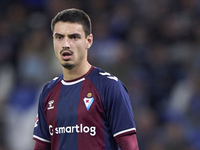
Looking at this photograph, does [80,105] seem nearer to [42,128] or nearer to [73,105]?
[73,105]

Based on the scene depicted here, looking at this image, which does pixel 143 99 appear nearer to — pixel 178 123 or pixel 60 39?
pixel 178 123

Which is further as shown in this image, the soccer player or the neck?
the neck

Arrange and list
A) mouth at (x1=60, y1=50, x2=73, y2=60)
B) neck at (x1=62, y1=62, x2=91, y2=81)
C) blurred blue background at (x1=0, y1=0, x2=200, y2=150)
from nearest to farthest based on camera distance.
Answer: mouth at (x1=60, y1=50, x2=73, y2=60) → neck at (x1=62, y1=62, x2=91, y2=81) → blurred blue background at (x1=0, y1=0, x2=200, y2=150)

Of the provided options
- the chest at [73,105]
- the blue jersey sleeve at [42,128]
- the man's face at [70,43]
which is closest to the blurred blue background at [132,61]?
the blue jersey sleeve at [42,128]

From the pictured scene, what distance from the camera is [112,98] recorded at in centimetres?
321

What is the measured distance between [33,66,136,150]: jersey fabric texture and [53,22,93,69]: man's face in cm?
19

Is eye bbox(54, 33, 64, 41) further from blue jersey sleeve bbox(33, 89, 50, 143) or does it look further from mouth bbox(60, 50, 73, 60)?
blue jersey sleeve bbox(33, 89, 50, 143)

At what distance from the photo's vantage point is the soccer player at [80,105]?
321cm

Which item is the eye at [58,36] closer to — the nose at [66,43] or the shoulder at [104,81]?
the nose at [66,43]

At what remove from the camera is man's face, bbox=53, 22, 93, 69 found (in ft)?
10.8

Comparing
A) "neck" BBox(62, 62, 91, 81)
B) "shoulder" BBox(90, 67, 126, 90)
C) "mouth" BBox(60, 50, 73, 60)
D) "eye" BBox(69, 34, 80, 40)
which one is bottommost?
"shoulder" BBox(90, 67, 126, 90)

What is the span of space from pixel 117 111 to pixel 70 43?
64 cm

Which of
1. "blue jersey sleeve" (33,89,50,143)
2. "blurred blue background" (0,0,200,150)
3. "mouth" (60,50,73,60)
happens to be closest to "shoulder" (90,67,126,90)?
"mouth" (60,50,73,60)

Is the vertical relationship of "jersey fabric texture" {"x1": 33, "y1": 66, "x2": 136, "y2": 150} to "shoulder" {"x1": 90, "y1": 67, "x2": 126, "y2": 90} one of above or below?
below
